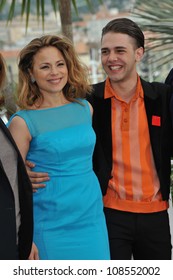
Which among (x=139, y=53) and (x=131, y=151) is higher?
(x=139, y=53)

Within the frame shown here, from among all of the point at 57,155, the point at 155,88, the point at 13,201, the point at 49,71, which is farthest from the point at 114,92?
the point at 13,201

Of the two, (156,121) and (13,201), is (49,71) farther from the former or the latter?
(13,201)

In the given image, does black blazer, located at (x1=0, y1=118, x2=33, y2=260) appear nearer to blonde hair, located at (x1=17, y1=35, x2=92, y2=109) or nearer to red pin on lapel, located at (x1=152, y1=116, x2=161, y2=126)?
blonde hair, located at (x1=17, y1=35, x2=92, y2=109)

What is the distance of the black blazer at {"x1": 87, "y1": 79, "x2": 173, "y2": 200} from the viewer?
2141 millimetres

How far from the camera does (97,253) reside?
1.98 meters

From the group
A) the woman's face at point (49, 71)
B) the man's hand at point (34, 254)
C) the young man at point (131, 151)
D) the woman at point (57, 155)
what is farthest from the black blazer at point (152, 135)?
the man's hand at point (34, 254)

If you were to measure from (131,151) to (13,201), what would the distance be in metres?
0.65

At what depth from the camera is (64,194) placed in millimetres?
1939

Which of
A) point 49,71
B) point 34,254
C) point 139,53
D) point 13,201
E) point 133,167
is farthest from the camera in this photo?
point 139,53

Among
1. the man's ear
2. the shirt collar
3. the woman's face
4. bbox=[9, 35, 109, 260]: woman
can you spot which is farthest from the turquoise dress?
the man's ear

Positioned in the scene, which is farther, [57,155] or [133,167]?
[133,167]

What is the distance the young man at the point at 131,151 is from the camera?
2.15 metres
